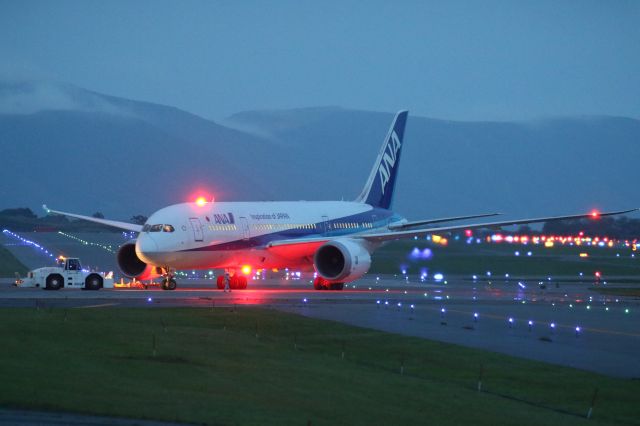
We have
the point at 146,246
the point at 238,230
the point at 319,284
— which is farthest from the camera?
the point at 319,284

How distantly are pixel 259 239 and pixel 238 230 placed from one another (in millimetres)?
1523

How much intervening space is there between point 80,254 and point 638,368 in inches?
2429

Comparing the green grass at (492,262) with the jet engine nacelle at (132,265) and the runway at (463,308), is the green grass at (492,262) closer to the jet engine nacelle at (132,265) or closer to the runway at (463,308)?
the runway at (463,308)

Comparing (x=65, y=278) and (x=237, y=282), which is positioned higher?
(x=65, y=278)

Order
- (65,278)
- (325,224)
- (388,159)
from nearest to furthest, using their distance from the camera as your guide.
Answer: (65,278) < (325,224) < (388,159)

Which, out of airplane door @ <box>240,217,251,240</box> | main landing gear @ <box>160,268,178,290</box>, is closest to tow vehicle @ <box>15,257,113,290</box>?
main landing gear @ <box>160,268,178,290</box>

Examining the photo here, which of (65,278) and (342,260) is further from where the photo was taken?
(342,260)

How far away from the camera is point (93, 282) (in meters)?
50.6

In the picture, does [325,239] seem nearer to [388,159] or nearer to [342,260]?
[342,260]

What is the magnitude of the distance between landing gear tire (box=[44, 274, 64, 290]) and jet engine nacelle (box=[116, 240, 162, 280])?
3.63m

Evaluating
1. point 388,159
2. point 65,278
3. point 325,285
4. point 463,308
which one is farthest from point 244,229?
point 463,308

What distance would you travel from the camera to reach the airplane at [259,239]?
162 ft

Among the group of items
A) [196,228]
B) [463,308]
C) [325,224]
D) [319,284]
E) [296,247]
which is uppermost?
[325,224]

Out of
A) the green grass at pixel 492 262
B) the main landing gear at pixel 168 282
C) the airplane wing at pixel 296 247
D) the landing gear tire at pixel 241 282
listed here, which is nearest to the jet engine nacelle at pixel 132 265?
the main landing gear at pixel 168 282
